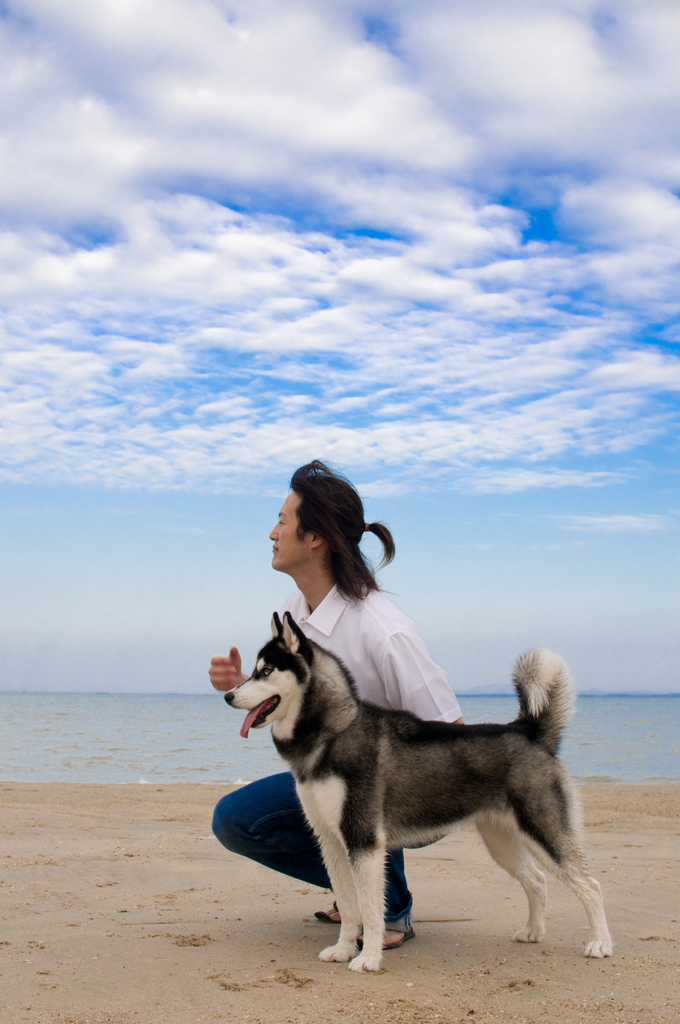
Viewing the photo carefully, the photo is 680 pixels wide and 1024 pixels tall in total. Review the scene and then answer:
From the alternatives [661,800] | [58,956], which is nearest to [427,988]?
[58,956]

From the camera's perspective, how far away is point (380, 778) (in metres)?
3.77

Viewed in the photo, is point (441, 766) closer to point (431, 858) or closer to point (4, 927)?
point (4, 927)

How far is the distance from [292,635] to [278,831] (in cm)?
131

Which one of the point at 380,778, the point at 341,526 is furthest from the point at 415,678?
the point at 341,526

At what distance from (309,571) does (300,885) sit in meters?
2.69

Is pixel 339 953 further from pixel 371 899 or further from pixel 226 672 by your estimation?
pixel 226 672

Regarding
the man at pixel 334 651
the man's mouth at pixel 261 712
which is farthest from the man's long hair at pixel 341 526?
the man's mouth at pixel 261 712

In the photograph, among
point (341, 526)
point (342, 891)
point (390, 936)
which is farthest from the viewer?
point (341, 526)

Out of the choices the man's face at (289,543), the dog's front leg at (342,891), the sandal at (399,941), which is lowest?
the sandal at (399,941)

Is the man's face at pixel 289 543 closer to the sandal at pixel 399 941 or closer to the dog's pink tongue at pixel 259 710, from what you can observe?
the dog's pink tongue at pixel 259 710

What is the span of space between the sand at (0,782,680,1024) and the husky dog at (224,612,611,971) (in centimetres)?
31

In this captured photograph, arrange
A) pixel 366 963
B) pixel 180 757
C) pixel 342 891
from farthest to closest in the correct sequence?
pixel 180 757
pixel 342 891
pixel 366 963

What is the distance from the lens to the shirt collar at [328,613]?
438 centimetres

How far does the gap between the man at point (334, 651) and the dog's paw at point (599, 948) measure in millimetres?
958
